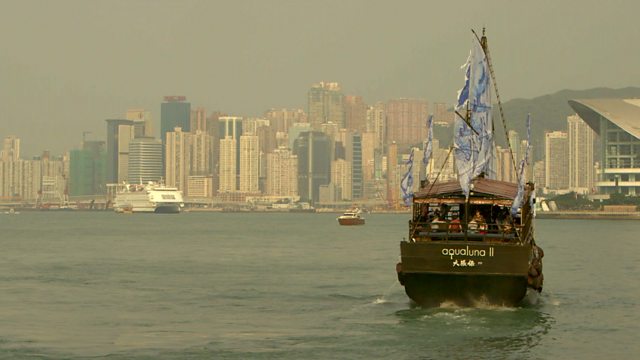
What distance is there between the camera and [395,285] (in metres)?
47.5

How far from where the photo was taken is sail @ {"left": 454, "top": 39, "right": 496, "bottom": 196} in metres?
37.4

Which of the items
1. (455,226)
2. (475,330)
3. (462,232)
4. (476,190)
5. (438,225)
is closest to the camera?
(475,330)

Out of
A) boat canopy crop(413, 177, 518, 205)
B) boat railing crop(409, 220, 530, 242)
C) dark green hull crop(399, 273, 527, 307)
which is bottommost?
dark green hull crop(399, 273, 527, 307)

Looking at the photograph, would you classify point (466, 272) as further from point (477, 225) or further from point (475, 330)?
point (475, 330)

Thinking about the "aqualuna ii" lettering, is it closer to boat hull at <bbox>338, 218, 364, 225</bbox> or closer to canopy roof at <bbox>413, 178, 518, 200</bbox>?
canopy roof at <bbox>413, 178, 518, 200</bbox>

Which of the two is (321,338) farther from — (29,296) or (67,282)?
(67,282)

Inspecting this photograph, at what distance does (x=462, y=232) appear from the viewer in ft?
114

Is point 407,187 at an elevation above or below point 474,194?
above

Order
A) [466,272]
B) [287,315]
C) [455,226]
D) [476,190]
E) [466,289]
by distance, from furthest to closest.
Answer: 1. [287,315]
2. [476,190]
3. [455,226]
4. [466,289]
5. [466,272]

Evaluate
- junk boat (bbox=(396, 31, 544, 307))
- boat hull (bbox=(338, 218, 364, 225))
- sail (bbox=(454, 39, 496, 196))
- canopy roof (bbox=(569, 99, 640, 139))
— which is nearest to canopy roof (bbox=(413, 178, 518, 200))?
junk boat (bbox=(396, 31, 544, 307))

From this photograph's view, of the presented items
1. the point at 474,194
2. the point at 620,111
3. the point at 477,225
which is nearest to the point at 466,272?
the point at 477,225

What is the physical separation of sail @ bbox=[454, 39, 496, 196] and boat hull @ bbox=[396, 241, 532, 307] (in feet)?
10.7

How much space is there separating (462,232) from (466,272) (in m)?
1.36

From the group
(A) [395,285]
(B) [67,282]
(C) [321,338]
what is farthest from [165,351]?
(B) [67,282]
